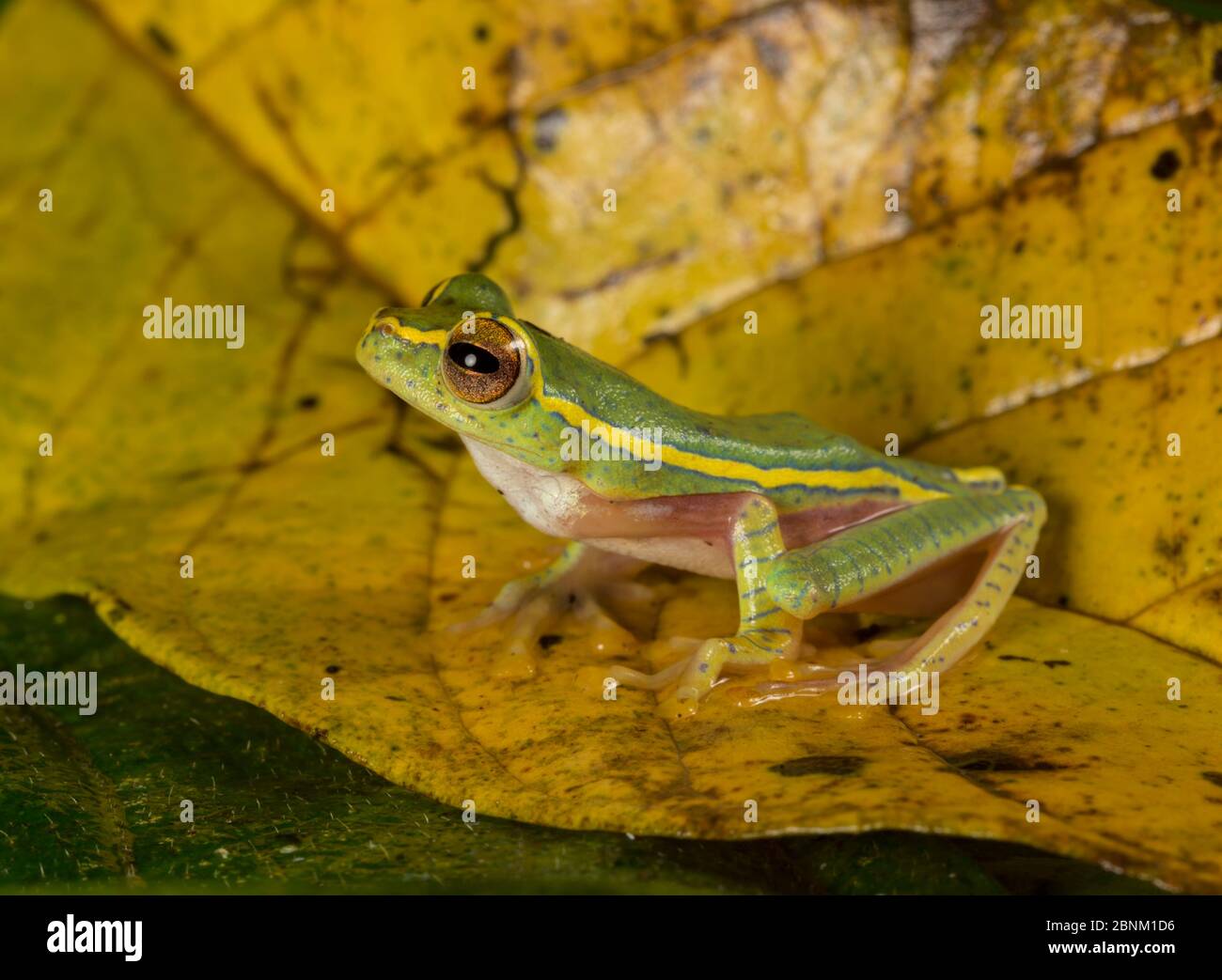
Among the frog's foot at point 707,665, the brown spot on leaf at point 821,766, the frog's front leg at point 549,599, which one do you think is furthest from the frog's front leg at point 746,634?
the brown spot on leaf at point 821,766

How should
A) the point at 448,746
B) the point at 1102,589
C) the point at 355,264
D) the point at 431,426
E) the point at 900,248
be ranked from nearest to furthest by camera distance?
the point at 448,746 → the point at 1102,589 → the point at 900,248 → the point at 431,426 → the point at 355,264

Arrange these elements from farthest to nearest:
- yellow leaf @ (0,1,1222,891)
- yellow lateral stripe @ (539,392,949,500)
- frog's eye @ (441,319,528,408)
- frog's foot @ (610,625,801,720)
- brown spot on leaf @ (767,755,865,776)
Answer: yellow lateral stripe @ (539,392,949,500)
frog's eye @ (441,319,528,408)
frog's foot @ (610,625,801,720)
yellow leaf @ (0,1,1222,891)
brown spot on leaf @ (767,755,865,776)

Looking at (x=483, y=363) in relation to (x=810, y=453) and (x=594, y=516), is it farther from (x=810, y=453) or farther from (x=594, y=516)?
(x=810, y=453)

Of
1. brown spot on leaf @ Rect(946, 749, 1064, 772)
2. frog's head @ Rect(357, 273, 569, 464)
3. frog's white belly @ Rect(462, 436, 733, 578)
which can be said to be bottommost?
brown spot on leaf @ Rect(946, 749, 1064, 772)

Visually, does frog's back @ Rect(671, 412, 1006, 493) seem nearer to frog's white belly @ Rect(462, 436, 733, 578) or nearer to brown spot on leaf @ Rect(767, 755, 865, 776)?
frog's white belly @ Rect(462, 436, 733, 578)

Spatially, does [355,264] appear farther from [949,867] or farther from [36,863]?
[949,867]

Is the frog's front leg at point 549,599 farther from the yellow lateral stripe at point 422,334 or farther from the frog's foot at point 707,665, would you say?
the yellow lateral stripe at point 422,334

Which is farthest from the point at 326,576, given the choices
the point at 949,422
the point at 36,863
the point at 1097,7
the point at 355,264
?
the point at 1097,7

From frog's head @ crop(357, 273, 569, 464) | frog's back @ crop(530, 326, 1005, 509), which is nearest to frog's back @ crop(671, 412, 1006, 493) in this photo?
frog's back @ crop(530, 326, 1005, 509)
